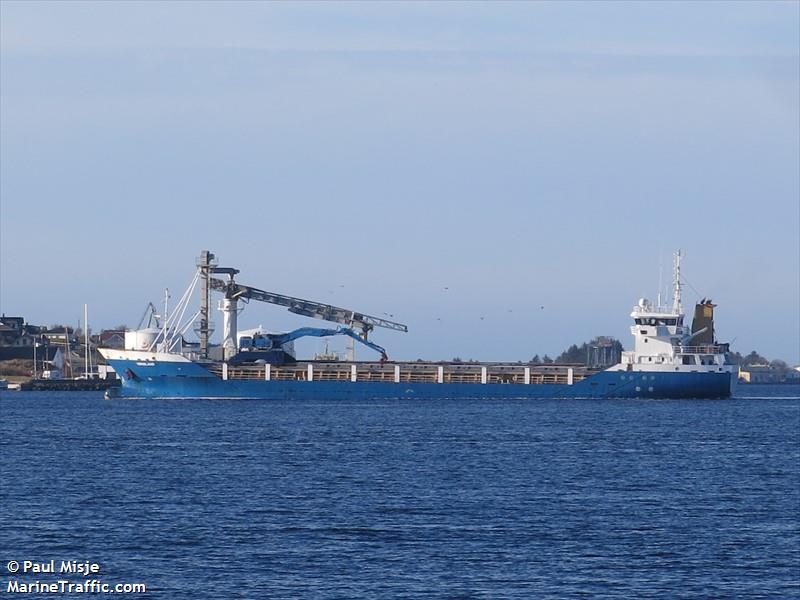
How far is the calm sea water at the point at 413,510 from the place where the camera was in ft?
106

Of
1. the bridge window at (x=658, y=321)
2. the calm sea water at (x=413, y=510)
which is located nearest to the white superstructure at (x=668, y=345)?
the bridge window at (x=658, y=321)

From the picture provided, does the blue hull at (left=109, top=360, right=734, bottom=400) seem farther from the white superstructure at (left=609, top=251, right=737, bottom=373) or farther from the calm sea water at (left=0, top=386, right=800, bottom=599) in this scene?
the calm sea water at (left=0, top=386, right=800, bottom=599)

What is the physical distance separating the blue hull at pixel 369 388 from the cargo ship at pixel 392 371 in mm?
75

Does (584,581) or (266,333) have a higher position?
(266,333)

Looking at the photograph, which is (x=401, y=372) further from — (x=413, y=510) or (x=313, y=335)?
(x=413, y=510)

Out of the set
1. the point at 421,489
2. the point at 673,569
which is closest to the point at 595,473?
the point at 421,489

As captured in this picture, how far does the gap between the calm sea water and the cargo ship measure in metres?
27.5

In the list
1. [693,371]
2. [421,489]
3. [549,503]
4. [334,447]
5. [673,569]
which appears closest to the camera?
[673,569]

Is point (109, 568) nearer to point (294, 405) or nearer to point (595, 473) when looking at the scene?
point (595, 473)

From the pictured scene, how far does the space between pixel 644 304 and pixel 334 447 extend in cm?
4770

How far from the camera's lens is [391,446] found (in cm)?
6431

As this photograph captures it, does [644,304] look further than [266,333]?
No

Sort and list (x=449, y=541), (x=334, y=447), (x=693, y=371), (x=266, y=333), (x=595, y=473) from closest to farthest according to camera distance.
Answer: (x=449, y=541) < (x=595, y=473) < (x=334, y=447) < (x=693, y=371) < (x=266, y=333)

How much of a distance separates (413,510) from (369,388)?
221 ft
